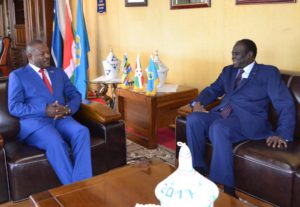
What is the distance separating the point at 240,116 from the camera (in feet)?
7.92

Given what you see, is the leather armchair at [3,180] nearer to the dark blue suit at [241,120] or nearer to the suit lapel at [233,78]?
the dark blue suit at [241,120]

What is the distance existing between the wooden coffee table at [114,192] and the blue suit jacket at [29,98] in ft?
2.63

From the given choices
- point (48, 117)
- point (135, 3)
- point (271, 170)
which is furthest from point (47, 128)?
point (135, 3)

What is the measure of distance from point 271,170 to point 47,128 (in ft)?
4.55

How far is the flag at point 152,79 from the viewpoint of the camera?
10.3 feet

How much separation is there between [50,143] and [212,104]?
4.09 ft

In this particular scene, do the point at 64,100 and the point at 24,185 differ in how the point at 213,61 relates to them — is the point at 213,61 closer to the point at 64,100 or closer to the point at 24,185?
the point at 64,100

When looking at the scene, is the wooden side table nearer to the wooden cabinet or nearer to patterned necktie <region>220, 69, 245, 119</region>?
patterned necktie <region>220, 69, 245, 119</region>

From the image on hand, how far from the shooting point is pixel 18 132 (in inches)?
93.6

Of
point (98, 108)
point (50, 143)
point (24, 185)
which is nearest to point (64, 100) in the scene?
point (98, 108)

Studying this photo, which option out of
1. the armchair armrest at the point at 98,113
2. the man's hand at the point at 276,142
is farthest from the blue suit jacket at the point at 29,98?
the man's hand at the point at 276,142

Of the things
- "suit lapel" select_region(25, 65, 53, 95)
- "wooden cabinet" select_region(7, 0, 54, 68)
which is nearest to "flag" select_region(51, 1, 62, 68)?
"wooden cabinet" select_region(7, 0, 54, 68)

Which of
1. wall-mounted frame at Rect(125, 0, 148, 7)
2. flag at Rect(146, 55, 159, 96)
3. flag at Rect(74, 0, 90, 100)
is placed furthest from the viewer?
flag at Rect(74, 0, 90, 100)

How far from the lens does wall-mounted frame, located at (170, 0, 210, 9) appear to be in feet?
10.8
